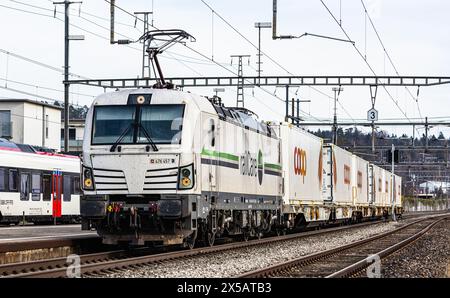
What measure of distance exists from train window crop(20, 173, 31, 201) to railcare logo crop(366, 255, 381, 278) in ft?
63.4

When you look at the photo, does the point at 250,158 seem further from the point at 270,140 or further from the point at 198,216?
the point at 198,216

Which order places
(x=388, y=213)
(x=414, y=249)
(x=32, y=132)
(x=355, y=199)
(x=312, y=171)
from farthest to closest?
(x=32, y=132), (x=388, y=213), (x=355, y=199), (x=312, y=171), (x=414, y=249)

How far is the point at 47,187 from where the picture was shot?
3547 centimetres

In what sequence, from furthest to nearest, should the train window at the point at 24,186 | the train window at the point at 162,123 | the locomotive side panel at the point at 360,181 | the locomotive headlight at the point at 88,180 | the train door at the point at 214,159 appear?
the locomotive side panel at the point at 360,181 < the train window at the point at 24,186 < the train door at the point at 214,159 < the locomotive headlight at the point at 88,180 < the train window at the point at 162,123

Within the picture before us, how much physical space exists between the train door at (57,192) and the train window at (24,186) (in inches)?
89.3

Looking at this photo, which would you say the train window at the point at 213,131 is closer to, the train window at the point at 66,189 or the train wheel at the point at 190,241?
the train wheel at the point at 190,241

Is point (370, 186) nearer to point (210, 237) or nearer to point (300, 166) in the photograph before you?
point (300, 166)

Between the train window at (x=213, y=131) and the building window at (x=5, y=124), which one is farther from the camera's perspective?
the building window at (x=5, y=124)

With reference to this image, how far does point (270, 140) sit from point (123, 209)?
917cm

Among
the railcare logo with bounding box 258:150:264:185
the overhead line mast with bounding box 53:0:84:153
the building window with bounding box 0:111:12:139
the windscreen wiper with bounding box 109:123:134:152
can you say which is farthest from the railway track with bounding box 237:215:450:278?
the building window with bounding box 0:111:12:139

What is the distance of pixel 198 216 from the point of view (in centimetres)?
1833

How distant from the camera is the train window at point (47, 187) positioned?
35188mm

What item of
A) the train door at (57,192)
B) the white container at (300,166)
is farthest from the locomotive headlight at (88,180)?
the train door at (57,192)
